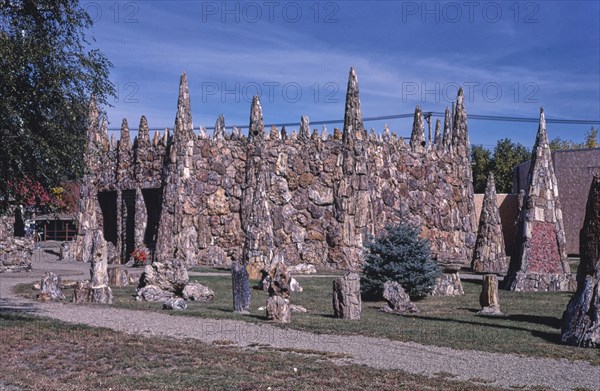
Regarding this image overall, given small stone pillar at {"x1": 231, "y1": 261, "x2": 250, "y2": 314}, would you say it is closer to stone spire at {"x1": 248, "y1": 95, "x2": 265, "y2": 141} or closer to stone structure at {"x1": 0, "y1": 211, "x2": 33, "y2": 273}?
stone spire at {"x1": 248, "y1": 95, "x2": 265, "y2": 141}

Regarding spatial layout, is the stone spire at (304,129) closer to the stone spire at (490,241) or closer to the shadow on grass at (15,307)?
the stone spire at (490,241)

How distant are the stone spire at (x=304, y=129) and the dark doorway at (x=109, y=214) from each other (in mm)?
10533

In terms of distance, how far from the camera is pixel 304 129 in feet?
110

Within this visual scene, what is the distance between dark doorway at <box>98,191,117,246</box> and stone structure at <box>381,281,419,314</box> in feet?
71.4

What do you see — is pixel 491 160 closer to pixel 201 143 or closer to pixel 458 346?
pixel 201 143

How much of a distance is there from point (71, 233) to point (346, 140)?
34.9 m

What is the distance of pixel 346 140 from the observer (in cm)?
3241

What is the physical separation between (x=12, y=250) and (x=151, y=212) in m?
6.71

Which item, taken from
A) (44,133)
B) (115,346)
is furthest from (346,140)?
(115,346)

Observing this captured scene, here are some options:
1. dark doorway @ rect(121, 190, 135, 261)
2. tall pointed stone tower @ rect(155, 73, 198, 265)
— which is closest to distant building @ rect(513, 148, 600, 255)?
tall pointed stone tower @ rect(155, 73, 198, 265)

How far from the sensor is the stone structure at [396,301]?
1844 centimetres

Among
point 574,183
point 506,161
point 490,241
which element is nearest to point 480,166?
point 506,161

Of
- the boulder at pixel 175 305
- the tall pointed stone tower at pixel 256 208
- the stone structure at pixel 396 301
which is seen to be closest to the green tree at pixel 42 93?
the boulder at pixel 175 305

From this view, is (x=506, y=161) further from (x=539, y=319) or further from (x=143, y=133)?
(x=539, y=319)
